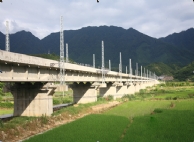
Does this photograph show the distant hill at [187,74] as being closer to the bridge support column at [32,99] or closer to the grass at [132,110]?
the grass at [132,110]

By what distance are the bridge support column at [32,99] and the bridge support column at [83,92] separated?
66.5 ft

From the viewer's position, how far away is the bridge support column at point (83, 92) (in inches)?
2108

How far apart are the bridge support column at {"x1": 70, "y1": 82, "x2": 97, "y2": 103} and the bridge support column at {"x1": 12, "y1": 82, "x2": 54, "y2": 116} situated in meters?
20.3

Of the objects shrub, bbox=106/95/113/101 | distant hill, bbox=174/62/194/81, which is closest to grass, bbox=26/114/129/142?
shrub, bbox=106/95/113/101

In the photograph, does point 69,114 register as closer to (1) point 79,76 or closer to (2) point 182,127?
(1) point 79,76

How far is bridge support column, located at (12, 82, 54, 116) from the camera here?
32.8 meters

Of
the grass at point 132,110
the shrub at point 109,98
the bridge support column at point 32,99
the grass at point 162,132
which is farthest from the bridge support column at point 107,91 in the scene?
the grass at point 162,132

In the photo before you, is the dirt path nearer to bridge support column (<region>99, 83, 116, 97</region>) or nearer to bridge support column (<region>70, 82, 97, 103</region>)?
bridge support column (<region>70, 82, 97, 103</region>)

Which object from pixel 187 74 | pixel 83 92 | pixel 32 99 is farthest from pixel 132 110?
pixel 187 74

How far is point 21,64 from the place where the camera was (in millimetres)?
25797

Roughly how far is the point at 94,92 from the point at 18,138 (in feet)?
108

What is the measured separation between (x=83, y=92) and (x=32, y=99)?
71.9ft

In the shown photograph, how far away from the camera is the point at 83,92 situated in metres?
54.1

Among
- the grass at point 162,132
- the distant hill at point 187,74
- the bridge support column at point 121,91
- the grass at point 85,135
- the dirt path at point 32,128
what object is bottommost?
the dirt path at point 32,128
